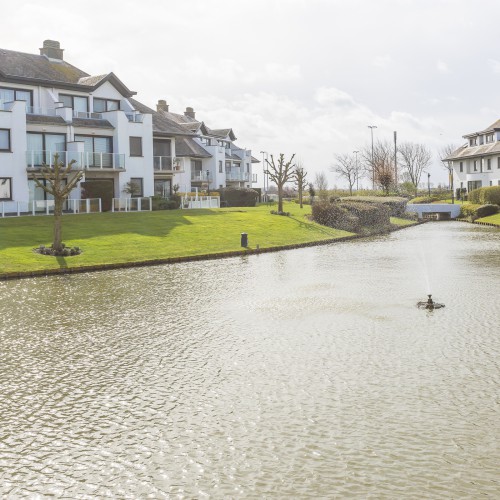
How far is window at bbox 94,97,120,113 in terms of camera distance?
46.5 meters

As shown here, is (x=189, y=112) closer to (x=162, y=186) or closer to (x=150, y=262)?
(x=162, y=186)

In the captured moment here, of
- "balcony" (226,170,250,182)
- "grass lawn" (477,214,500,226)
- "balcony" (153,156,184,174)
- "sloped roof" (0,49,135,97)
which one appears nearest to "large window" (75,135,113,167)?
"sloped roof" (0,49,135,97)

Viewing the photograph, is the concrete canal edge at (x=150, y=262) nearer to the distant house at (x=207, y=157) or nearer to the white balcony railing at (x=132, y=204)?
the white balcony railing at (x=132, y=204)

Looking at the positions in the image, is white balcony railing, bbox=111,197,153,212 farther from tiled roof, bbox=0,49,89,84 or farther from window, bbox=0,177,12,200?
tiled roof, bbox=0,49,89,84

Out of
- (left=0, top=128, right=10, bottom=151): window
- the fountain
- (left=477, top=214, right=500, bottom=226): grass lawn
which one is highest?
(left=0, top=128, right=10, bottom=151): window

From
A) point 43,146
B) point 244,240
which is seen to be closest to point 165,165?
point 43,146

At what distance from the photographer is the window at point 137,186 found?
46.9 m

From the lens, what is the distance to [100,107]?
1838 inches

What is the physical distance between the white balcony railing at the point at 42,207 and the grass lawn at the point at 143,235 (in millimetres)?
2867

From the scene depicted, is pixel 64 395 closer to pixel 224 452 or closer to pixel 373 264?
pixel 224 452

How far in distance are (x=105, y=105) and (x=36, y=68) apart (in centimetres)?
543

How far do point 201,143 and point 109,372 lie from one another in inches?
2596

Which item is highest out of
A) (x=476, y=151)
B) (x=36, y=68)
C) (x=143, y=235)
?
(x=36, y=68)

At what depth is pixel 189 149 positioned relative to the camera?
66.4 m
